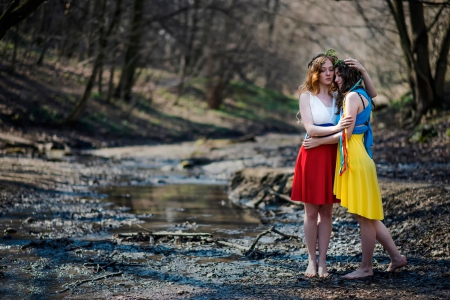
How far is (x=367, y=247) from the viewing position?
5438 millimetres

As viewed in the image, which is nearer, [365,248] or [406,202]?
[365,248]

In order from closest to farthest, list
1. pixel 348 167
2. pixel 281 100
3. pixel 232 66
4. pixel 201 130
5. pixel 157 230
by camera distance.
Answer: pixel 348 167
pixel 157 230
pixel 201 130
pixel 232 66
pixel 281 100

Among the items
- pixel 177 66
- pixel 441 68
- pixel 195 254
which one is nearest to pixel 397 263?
pixel 195 254

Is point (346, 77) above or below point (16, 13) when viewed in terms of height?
below

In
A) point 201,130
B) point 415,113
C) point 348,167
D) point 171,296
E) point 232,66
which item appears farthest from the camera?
point 232,66

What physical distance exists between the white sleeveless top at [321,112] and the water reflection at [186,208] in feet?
9.22

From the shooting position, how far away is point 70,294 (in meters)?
4.91

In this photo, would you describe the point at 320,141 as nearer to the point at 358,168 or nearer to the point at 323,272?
the point at 358,168

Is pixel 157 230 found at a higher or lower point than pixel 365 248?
lower

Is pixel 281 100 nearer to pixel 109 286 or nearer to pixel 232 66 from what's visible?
pixel 232 66

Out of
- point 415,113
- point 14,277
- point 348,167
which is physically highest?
point 415,113

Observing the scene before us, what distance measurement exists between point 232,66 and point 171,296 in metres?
30.0

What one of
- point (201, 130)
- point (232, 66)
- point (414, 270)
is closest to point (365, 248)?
point (414, 270)

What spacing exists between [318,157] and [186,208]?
484 centimetres
